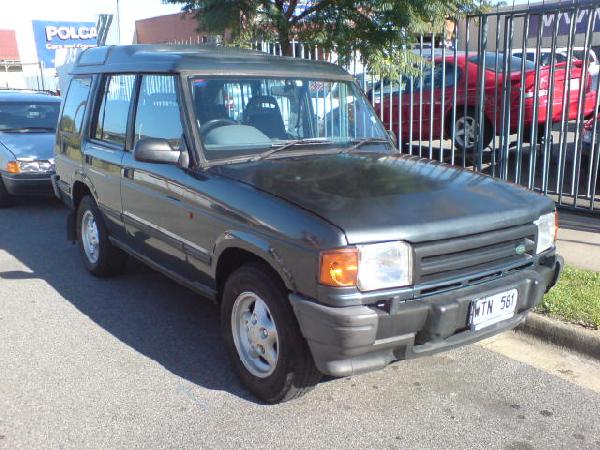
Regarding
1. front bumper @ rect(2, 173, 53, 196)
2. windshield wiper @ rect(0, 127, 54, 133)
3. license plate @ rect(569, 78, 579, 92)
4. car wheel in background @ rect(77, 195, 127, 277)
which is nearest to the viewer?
car wheel in background @ rect(77, 195, 127, 277)

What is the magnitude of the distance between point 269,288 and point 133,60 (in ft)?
8.06

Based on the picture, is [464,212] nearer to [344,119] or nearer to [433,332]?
[433,332]

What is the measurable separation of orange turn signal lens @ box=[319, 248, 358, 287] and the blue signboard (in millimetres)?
32186

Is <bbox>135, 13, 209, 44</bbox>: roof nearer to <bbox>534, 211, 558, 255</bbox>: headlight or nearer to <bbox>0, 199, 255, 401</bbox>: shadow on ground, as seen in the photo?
<bbox>0, 199, 255, 401</bbox>: shadow on ground

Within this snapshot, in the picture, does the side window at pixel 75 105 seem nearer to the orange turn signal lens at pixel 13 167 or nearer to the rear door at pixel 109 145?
the rear door at pixel 109 145

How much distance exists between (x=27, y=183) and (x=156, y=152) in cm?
520

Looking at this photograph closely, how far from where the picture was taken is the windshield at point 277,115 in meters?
3.92

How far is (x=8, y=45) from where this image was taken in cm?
4166

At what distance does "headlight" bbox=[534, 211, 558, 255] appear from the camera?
137 inches

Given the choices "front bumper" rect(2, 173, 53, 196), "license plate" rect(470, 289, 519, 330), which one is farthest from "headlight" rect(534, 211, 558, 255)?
"front bumper" rect(2, 173, 53, 196)

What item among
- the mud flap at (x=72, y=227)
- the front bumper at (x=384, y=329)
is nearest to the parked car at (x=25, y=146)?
the mud flap at (x=72, y=227)

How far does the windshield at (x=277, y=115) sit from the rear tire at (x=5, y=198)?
226 inches

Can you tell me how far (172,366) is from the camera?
3840 millimetres

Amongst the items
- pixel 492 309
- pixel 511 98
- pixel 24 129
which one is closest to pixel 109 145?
pixel 492 309
